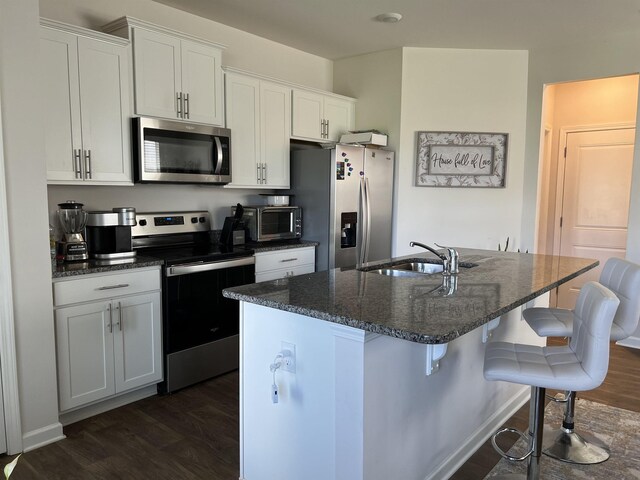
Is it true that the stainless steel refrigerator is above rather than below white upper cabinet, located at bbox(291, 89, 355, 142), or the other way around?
below

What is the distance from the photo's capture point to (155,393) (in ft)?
10.4

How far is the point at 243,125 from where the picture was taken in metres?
3.88

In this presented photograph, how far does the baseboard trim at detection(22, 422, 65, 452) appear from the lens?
97.5 inches

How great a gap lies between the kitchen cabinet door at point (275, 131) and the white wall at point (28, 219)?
73.6 inches

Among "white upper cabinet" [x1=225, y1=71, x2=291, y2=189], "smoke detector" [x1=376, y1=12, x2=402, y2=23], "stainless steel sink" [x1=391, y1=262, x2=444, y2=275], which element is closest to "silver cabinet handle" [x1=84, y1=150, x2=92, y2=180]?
"white upper cabinet" [x1=225, y1=71, x2=291, y2=189]

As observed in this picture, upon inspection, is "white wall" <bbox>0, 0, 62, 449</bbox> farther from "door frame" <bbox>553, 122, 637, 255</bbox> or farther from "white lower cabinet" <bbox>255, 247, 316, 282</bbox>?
"door frame" <bbox>553, 122, 637, 255</bbox>

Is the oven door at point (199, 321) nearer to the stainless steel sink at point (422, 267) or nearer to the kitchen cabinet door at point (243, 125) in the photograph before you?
the kitchen cabinet door at point (243, 125)

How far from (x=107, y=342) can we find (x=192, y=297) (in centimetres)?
58

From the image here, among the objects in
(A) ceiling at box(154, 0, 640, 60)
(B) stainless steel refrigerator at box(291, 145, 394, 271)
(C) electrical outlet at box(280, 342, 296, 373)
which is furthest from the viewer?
(B) stainless steel refrigerator at box(291, 145, 394, 271)

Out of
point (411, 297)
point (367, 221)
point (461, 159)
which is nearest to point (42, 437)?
point (411, 297)

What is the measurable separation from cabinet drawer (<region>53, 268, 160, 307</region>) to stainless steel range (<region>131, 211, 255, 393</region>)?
112 mm

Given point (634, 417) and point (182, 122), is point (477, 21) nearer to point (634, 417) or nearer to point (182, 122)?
point (182, 122)

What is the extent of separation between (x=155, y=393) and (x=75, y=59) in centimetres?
210

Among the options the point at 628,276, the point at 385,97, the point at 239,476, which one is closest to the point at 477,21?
the point at 385,97
